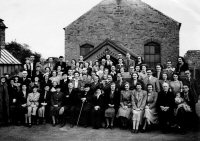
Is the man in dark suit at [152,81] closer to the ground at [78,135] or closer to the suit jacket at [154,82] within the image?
the suit jacket at [154,82]

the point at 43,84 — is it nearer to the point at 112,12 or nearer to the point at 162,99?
the point at 162,99

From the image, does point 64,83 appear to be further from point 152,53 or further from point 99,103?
point 152,53

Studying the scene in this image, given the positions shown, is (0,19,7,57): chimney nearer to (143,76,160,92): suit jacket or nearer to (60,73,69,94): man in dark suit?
(60,73,69,94): man in dark suit

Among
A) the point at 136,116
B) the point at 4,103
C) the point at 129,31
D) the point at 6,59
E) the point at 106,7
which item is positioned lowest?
the point at 136,116

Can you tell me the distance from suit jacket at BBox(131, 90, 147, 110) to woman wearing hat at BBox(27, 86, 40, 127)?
3.41 m

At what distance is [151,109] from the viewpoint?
8.82 m

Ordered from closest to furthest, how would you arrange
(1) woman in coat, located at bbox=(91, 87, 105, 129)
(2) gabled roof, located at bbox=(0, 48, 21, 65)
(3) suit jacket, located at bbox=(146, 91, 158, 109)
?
(3) suit jacket, located at bbox=(146, 91, 158, 109) < (1) woman in coat, located at bbox=(91, 87, 105, 129) < (2) gabled roof, located at bbox=(0, 48, 21, 65)

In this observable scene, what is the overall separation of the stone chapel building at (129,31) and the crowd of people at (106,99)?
8.56m

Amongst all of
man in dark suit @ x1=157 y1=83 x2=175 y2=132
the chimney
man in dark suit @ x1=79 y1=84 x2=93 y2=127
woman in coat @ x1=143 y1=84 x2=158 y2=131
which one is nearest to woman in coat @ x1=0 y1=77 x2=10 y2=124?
man in dark suit @ x1=79 y1=84 x2=93 y2=127

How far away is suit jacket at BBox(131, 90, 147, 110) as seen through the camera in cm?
890

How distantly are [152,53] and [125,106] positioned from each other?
34.6 feet

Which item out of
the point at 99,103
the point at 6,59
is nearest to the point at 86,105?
the point at 99,103

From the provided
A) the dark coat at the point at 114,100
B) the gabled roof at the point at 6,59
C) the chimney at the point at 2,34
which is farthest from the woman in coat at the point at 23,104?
the chimney at the point at 2,34

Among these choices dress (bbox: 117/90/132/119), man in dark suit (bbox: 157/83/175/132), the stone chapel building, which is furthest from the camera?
the stone chapel building
